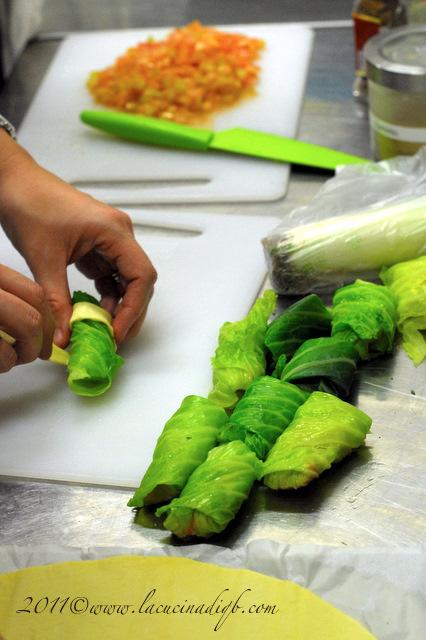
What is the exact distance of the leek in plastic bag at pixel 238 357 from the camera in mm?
1764

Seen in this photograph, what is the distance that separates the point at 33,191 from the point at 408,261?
84 cm

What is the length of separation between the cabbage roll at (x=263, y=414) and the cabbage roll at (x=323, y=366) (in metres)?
0.04

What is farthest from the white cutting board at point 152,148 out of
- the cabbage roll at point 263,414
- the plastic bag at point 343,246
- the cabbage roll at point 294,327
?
the cabbage roll at point 263,414

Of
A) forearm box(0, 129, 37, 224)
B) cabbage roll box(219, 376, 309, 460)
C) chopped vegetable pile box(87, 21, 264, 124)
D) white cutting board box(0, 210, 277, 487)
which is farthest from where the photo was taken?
chopped vegetable pile box(87, 21, 264, 124)

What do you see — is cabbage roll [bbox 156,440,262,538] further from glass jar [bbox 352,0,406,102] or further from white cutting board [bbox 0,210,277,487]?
glass jar [bbox 352,0,406,102]

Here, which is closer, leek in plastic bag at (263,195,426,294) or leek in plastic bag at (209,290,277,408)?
leek in plastic bag at (209,290,277,408)

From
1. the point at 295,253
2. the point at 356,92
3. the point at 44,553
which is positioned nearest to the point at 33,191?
the point at 295,253

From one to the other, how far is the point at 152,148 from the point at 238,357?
1113mm

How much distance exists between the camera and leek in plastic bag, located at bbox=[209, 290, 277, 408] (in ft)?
5.79

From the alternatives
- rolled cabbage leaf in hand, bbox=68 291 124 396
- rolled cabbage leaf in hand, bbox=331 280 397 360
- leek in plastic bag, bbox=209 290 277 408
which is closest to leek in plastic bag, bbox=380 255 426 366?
rolled cabbage leaf in hand, bbox=331 280 397 360

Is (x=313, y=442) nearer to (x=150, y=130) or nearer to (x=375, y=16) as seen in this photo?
(x=150, y=130)

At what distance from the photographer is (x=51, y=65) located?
319 cm

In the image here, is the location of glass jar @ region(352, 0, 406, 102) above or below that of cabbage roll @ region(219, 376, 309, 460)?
above

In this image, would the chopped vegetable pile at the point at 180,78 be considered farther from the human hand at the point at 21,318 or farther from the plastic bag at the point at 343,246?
the human hand at the point at 21,318
